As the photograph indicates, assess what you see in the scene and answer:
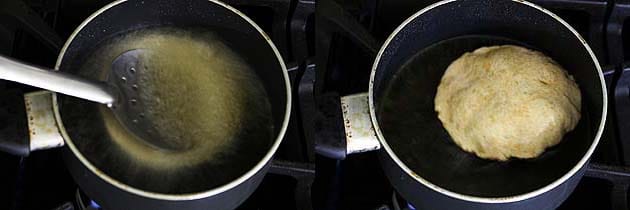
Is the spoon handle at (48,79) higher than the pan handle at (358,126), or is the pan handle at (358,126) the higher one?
the spoon handle at (48,79)

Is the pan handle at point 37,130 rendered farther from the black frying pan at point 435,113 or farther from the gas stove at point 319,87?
the black frying pan at point 435,113

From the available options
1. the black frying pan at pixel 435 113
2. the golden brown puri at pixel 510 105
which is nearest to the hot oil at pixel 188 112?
the black frying pan at pixel 435 113

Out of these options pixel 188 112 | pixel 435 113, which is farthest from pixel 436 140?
pixel 188 112

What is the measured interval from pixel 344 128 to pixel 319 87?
12 centimetres

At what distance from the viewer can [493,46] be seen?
3.62ft

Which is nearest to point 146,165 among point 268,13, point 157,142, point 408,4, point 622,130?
point 157,142

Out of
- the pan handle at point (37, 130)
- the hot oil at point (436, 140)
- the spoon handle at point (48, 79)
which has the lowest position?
the hot oil at point (436, 140)

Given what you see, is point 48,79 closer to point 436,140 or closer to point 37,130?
point 37,130

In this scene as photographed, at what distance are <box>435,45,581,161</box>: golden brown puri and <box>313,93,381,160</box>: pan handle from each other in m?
0.10

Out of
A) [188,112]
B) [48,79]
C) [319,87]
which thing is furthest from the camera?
[319,87]

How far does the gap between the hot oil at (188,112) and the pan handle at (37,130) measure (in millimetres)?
54

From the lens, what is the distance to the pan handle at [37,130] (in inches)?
38.9

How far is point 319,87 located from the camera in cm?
114

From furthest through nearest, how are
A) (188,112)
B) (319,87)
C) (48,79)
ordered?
1. (319,87)
2. (188,112)
3. (48,79)
